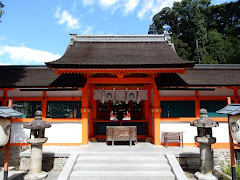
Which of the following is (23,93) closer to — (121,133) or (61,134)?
(61,134)

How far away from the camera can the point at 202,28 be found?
3481 centimetres

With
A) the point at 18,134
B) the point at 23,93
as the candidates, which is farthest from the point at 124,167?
the point at 23,93

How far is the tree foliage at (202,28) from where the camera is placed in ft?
99.1

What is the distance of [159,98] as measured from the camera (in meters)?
8.55

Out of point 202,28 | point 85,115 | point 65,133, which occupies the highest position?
point 202,28

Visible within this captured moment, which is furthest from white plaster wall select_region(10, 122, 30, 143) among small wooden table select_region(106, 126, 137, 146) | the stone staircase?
small wooden table select_region(106, 126, 137, 146)

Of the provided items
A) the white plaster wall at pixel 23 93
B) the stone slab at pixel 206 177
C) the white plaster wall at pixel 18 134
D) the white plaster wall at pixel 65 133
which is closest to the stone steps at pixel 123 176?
the stone slab at pixel 206 177

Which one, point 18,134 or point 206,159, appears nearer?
point 206,159

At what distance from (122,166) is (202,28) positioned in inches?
1466

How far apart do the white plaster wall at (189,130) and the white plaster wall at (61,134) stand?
4.39 meters

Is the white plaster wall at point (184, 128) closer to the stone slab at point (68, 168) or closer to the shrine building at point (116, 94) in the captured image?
the shrine building at point (116, 94)

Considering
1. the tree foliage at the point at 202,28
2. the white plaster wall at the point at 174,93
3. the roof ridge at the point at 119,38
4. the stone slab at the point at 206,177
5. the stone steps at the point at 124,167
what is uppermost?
the tree foliage at the point at 202,28

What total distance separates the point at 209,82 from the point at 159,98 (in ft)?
9.13

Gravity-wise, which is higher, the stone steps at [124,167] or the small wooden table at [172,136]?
the small wooden table at [172,136]
